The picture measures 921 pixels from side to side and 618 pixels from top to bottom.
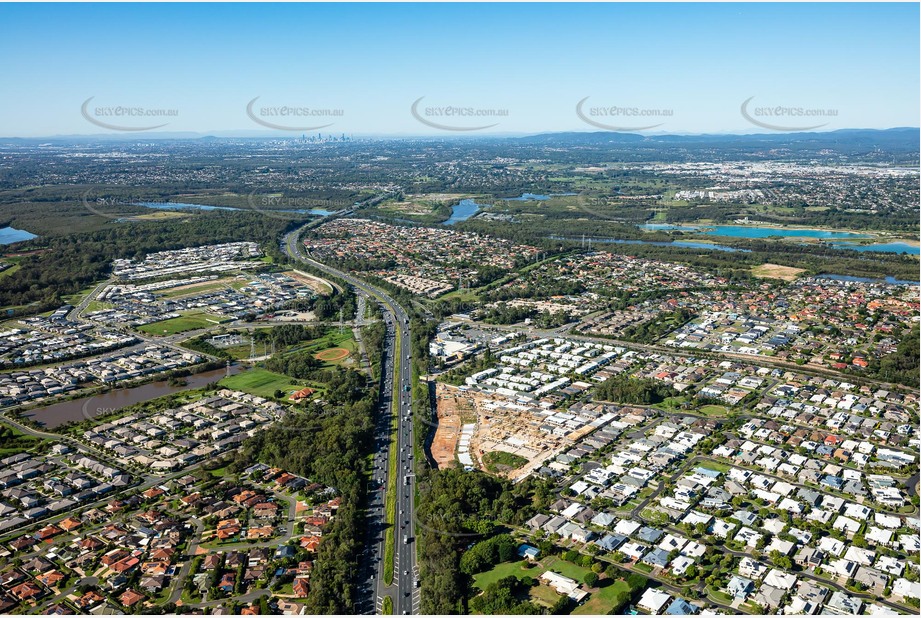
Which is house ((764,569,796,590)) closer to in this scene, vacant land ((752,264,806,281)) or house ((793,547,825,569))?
house ((793,547,825,569))

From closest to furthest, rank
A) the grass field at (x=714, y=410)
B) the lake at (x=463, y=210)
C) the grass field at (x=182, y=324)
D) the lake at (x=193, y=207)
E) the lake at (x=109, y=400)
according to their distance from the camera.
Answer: the grass field at (x=714, y=410) → the lake at (x=109, y=400) → the grass field at (x=182, y=324) → the lake at (x=463, y=210) → the lake at (x=193, y=207)

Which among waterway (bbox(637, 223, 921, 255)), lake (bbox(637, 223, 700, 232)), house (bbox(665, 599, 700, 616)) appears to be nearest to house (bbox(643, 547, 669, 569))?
house (bbox(665, 599, 700, 616))

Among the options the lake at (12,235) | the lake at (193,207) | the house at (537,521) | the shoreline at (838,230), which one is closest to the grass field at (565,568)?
the house at (537,521)

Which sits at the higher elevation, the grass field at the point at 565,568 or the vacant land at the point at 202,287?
the vacant land at the point at 202,287

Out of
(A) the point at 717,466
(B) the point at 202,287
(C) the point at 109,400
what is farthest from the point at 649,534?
(B) the point at 202,287

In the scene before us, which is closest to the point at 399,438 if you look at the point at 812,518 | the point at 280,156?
the point at 812,518

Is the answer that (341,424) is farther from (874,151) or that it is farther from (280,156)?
(874,151)

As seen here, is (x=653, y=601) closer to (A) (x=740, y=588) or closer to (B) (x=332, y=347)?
(A) (x=740, y=588)

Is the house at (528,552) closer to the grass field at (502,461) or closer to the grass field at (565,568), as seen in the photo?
the grass field at (565,568)
